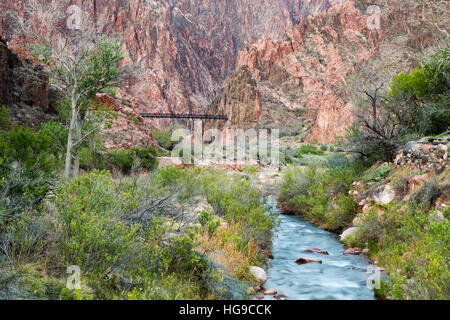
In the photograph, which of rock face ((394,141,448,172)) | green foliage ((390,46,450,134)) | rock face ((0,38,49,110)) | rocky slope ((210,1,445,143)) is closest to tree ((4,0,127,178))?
rock face ((0,38,49,110))

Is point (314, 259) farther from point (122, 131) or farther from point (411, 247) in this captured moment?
point (122, 131)

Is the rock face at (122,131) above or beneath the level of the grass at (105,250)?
above

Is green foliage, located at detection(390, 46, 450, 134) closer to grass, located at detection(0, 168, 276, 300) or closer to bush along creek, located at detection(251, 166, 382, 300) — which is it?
bush along creek, located at detection(251, 166, 382, 300)

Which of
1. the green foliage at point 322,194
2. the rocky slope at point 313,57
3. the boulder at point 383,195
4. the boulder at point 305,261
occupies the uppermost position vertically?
the rocky slope at point 313,57

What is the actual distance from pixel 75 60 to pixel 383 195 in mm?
10305

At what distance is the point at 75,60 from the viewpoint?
428 inches

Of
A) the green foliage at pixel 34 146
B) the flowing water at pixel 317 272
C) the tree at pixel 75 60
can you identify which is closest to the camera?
the flowing water at pixel 317 272

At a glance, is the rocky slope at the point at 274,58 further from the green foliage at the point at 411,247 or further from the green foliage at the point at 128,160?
the green foliage at the point at 411,247

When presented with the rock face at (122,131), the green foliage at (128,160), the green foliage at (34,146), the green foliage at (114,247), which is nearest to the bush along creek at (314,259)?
the green foliage at (114,247)

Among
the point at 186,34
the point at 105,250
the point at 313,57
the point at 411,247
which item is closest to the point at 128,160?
the point at 105,250

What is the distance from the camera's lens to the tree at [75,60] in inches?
415

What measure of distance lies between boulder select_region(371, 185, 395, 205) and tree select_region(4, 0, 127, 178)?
347 inches

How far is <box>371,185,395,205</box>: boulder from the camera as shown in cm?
836

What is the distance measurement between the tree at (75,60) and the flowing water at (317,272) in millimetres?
7216
